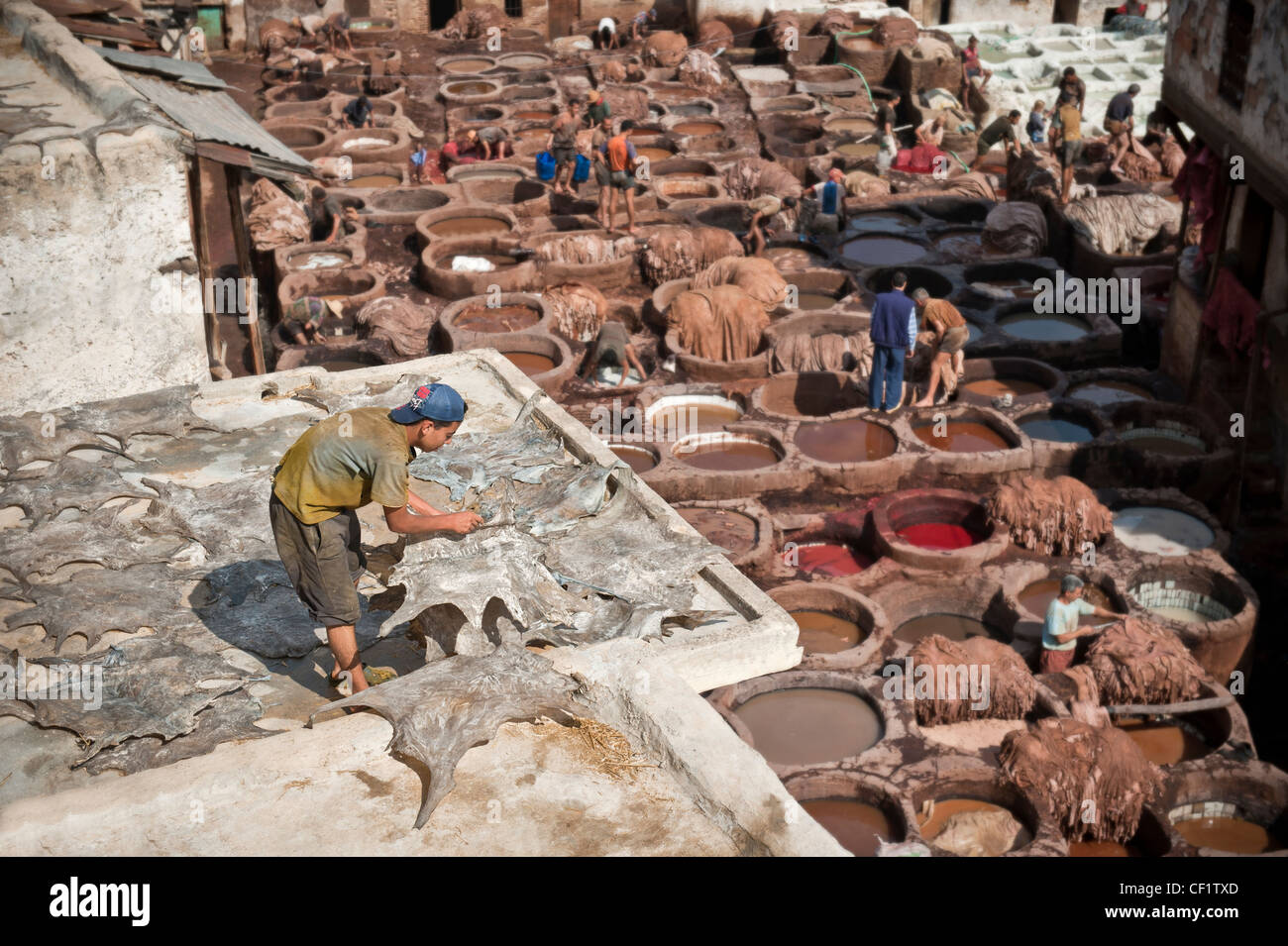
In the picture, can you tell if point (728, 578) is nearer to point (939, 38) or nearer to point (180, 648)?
point (180, 648)

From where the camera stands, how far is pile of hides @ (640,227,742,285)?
786 inches

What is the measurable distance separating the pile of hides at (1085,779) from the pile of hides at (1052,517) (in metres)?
3.29

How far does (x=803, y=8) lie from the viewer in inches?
1278

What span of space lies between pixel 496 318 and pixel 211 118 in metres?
7.11

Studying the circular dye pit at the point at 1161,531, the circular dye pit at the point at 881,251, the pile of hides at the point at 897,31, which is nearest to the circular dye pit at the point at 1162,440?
the circular dye pit at the point at 1161,531

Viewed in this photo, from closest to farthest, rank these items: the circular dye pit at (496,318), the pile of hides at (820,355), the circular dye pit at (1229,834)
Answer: the circular dye pit at (1229,834) < the pile of hides at (820,355) < the circular dye pit at (496,318)

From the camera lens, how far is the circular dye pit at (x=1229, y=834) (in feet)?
36.1

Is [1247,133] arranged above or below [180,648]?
above

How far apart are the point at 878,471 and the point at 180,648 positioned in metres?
9.49

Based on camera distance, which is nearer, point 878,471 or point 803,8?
point 878,471

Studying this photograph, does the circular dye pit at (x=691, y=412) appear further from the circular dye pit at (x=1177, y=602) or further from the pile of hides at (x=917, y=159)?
the pile of hides at (x=917, y=159)

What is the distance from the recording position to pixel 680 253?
19969mm

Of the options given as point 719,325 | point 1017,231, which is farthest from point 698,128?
point 719,325
